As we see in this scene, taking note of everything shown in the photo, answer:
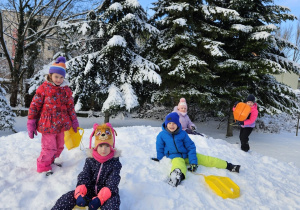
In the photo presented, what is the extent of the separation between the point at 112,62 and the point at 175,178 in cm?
760

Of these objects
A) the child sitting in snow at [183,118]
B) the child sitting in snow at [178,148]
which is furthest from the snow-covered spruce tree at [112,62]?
the child sitting in snow at [178,148]

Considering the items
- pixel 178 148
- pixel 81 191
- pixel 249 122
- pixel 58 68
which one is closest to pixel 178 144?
pixel 178 148

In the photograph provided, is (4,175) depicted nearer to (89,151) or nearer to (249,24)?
(89,151)

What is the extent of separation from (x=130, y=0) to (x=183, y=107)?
5791 millimetres

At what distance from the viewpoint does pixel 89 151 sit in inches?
100

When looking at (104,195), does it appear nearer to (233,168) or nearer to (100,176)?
(100,176)

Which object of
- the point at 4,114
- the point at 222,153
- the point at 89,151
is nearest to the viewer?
the point at 89,151

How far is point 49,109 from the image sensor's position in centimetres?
309

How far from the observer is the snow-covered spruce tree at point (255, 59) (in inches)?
357

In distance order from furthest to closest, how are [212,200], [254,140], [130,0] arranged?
[254,140]
[130,0]
[212,200]

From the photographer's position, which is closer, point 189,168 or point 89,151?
point 89,151

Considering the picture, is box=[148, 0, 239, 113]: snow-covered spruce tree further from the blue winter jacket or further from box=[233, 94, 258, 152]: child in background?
the blue winter jacket

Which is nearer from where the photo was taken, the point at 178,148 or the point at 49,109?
the point at 49,109

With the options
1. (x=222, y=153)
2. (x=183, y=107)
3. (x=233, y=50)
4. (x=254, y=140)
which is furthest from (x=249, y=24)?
(x=222, y=153)
